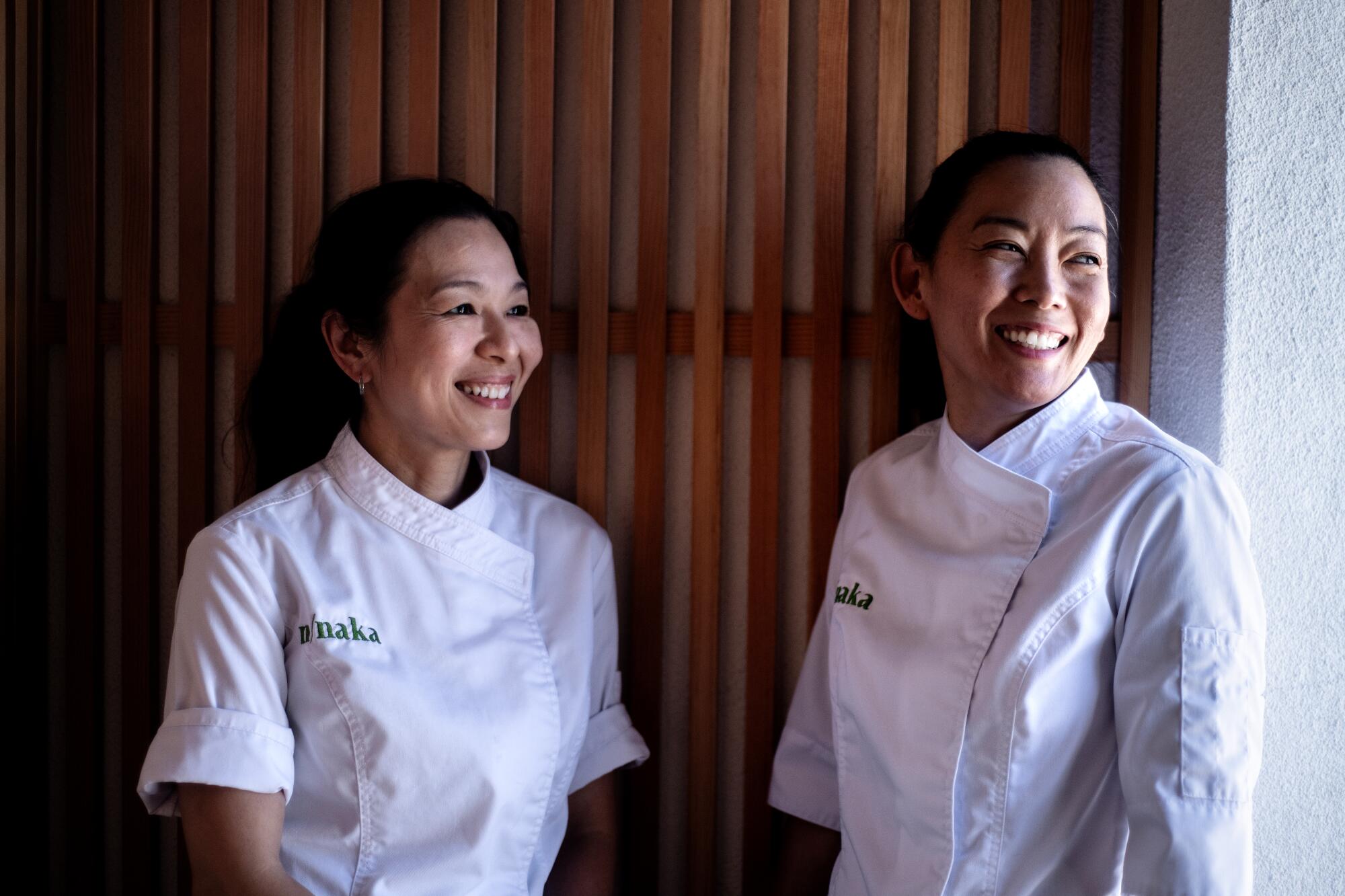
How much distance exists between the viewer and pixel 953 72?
→ 1610mm

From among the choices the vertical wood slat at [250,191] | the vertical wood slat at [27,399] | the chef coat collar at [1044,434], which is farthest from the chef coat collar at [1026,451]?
the vertical wood slat at [27,399]

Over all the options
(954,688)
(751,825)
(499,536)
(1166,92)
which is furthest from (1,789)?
(1166,92)

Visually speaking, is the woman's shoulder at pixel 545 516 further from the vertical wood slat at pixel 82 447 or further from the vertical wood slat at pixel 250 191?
the vertical wood slat at pixel 82 447

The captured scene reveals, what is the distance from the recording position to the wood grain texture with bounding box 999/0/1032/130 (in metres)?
1.58

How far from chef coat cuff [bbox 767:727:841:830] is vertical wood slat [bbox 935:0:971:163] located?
3.33ft

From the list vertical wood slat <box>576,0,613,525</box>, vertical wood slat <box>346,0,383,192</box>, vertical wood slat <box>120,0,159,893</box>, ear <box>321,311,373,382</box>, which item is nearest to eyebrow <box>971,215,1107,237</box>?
vertical wood slat <box>576,0,613,525</box>

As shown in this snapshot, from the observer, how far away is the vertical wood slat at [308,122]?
5.74ft

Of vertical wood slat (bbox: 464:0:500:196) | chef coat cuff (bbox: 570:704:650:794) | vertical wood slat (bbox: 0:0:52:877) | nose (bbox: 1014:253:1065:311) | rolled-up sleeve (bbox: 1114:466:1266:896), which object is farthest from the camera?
vertical wood slat (bbox: 0:0:52:877)

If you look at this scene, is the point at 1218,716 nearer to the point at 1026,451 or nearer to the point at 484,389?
the point at 1026,451

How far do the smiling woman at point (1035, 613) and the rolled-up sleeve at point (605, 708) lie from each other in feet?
1.19

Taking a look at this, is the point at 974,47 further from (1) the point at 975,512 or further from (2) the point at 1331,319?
(1) the point at 975,512

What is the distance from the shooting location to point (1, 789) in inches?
72.3

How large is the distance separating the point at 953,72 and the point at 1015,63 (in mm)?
99

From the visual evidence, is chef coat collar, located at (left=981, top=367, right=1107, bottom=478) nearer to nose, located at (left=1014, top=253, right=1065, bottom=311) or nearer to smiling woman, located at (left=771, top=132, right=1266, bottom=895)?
smiling woman, located at (left=771, top=132, right=1266, bottom=895)
